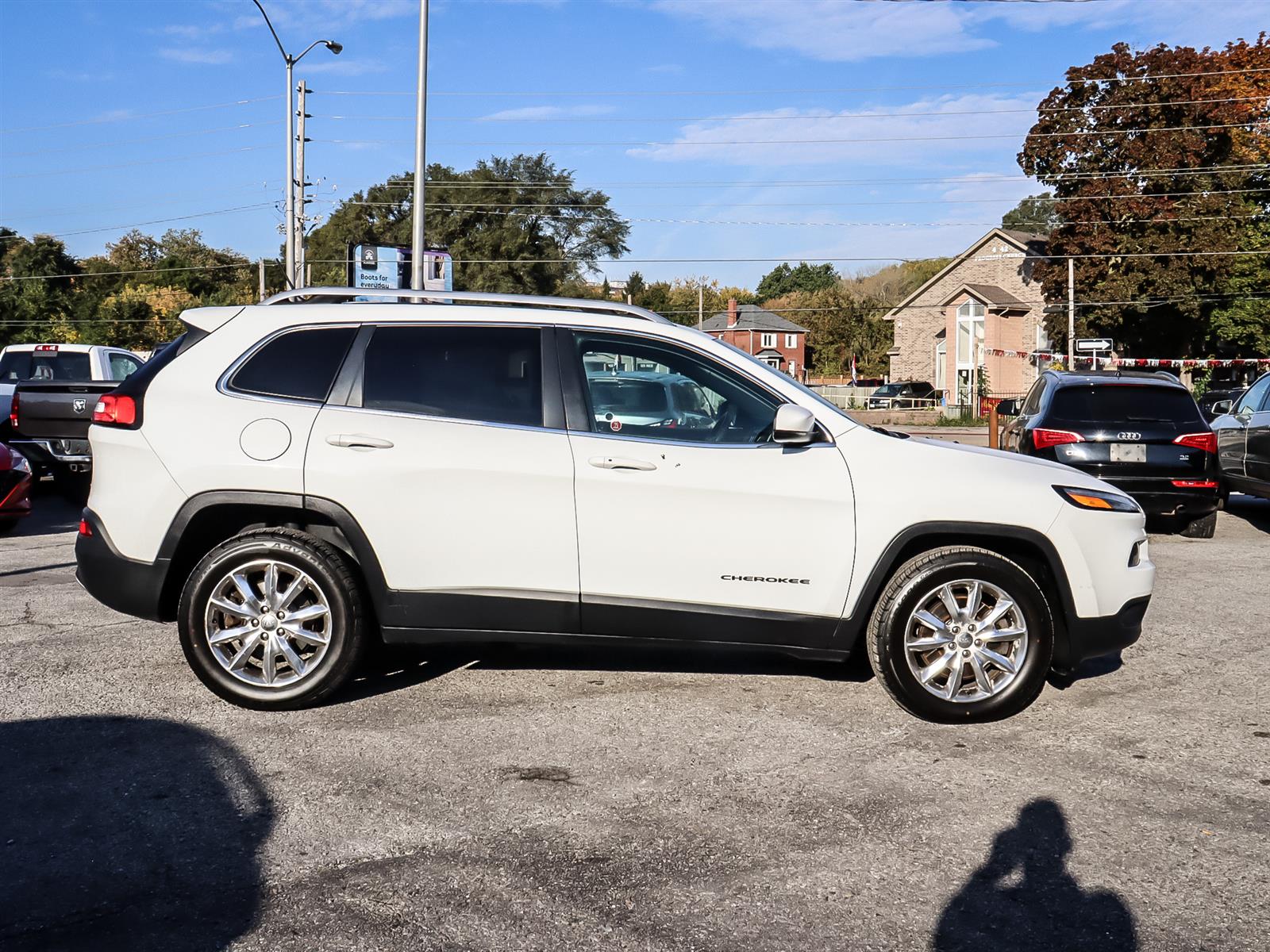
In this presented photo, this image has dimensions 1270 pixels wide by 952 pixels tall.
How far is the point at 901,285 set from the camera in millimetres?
141625

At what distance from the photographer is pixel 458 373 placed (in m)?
5.31

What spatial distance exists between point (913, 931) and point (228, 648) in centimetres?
329

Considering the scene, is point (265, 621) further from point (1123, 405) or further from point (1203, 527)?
point (1203, 527)

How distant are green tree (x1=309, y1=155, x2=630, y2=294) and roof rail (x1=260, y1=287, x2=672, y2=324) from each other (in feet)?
199

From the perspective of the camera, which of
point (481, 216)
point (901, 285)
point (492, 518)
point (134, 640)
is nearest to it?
point (492, 518)

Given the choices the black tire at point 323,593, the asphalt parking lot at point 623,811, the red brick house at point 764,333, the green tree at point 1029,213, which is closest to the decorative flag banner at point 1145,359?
the asphalt parking lot at point 623,811

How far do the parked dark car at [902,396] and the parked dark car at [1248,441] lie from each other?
4035cm

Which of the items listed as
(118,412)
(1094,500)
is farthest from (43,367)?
(1094,500)

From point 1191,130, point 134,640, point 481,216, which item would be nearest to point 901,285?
point 481,216

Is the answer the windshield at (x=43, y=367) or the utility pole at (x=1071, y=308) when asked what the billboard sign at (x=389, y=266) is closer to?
the windshield at (x=43, y=367)

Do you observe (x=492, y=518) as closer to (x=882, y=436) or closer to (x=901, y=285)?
(x=882, y=436)

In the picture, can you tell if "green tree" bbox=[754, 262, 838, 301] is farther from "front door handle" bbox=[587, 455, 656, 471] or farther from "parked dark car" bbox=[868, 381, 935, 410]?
"front door handle" bbox=[587, 455, 656, 471]

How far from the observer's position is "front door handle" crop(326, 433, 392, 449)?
5.17 m

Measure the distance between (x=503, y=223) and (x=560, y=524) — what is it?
65535 millimetres
